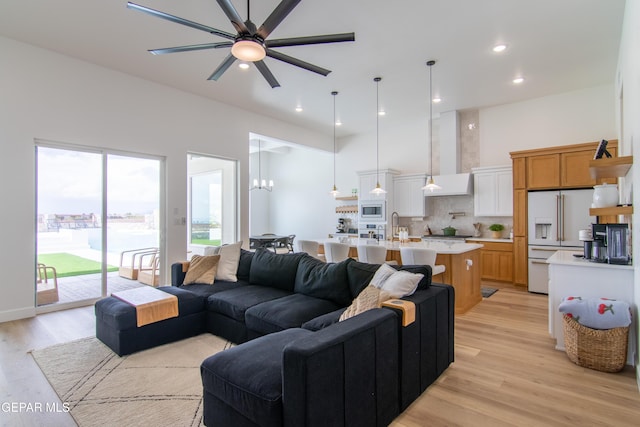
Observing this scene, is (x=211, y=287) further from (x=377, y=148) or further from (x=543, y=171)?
(x=377, y=148)

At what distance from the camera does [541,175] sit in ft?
17.8

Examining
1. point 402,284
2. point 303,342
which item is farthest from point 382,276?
point 303,342

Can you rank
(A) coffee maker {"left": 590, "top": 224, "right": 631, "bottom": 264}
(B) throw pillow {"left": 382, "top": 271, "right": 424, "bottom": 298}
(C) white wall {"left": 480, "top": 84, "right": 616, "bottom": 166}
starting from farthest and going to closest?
(C) white wall {"left": 480, "top": 84, "right": 616, "bottom": 166} < (A) coffee maker {"left": 590, "top": 224, "right": 631, "bottom": 264} < (B) throw pillow {"left": 382, "top": 271, "right": 424, "bottom": 298}

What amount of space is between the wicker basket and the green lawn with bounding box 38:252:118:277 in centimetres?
601

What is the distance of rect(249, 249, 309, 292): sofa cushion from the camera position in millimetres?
3703

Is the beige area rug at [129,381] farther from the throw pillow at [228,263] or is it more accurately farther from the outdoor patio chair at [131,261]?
the outdoor patio chair at [131,261]

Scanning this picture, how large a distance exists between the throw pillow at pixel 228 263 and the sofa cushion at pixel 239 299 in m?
0.44

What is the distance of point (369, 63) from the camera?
460cm

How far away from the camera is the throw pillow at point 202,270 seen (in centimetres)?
405

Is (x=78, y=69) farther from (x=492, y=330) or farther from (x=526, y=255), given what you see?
(x=526, y=255)

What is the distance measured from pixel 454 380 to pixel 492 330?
4.69 ft

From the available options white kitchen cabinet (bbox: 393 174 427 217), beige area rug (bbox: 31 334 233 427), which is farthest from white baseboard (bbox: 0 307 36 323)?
white kitchen cabinet (bbox: 393 174 427 217)

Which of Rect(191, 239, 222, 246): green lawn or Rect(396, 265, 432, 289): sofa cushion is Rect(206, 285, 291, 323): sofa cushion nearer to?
Rect(396, 265, 432, 289): sofa cushion

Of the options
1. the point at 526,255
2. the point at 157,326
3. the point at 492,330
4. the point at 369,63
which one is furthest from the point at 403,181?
the point at 157,326
